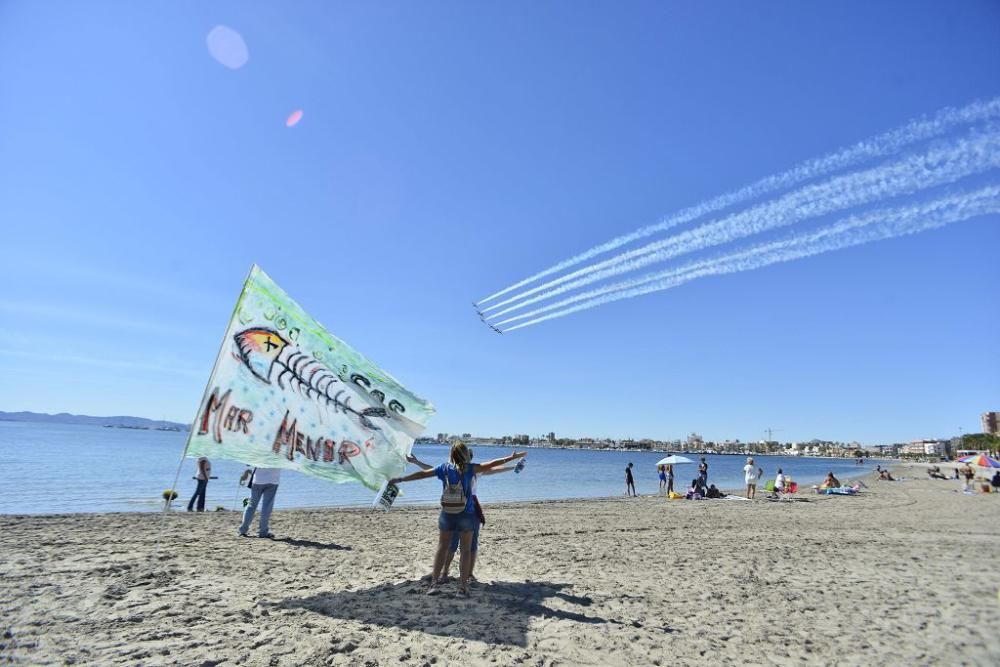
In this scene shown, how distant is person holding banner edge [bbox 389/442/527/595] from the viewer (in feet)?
20.8

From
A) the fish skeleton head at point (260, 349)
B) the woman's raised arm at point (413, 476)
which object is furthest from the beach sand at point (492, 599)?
the fish skeleton head at point (260, 349)

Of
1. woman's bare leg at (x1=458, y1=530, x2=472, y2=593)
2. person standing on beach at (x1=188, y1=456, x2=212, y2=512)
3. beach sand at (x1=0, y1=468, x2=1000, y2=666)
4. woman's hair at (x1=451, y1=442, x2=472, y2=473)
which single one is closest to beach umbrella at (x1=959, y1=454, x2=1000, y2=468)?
beach sand at (x1=0, y1=468, x2=1000, y2=666)

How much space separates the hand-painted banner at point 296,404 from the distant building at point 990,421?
24666cm

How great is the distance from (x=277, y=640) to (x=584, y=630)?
3191 millimetres

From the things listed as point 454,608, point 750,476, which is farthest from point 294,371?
point 750,476

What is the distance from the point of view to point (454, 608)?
6.05 m

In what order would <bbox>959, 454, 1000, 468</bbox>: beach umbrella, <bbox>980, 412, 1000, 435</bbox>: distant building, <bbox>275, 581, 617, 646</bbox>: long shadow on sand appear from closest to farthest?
<bbox>275, 581, 617, 646</bbox>: long shadow on sand → <bbox>959, 454, 1000, 468</bbox>: beach umbrella → <bbox>980, 412, 1000, 435</bbox>: distant building

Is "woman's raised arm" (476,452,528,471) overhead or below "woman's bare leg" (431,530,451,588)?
overhead

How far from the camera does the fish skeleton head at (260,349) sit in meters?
6.53

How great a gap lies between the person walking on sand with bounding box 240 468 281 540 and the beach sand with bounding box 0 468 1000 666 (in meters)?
0.40

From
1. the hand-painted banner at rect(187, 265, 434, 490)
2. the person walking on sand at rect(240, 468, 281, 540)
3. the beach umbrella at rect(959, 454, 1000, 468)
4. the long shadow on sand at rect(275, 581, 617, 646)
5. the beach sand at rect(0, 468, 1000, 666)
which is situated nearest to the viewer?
the beach sand at rect(0, 468, 1000, 666)

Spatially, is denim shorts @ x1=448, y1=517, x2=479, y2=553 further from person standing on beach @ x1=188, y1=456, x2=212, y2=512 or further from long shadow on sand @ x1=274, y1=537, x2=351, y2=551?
person standing on beach @ x1=188, y1=456, x2=212, y2=512

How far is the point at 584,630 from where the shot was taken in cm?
548

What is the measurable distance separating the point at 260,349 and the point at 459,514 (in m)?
3.40
